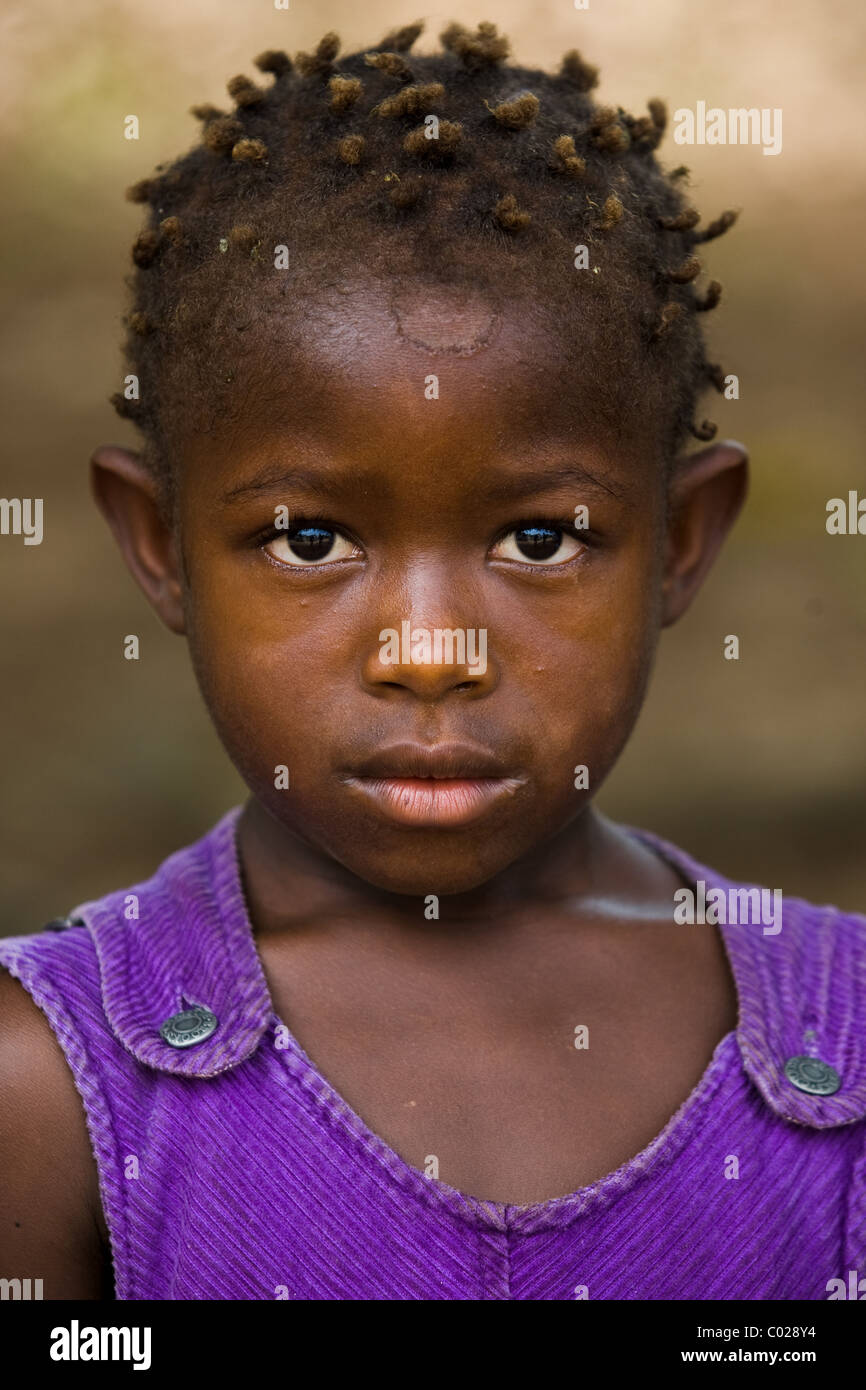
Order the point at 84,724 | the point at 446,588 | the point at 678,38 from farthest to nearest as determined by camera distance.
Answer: the point at 84,724 → the point at 678,38 → the point at 446,588

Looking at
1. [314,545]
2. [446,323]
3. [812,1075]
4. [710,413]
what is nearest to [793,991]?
[812,1075]

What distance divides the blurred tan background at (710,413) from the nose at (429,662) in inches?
77.9

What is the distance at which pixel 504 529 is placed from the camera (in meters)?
1.88

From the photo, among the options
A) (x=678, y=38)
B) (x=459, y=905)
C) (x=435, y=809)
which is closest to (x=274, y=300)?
(x=435, y=809)

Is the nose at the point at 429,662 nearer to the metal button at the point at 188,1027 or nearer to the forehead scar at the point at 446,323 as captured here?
the forehead scar at the point at 446,323

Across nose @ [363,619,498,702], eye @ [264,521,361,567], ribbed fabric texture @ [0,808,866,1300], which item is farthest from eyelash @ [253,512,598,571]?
ribbed fabric texture @ [0,808,866,1300]

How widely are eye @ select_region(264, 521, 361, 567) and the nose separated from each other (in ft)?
0.37

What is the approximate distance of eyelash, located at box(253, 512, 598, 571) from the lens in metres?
1.87

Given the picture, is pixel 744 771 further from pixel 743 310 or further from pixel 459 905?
pixel 459 905

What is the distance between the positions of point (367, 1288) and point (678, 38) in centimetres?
265

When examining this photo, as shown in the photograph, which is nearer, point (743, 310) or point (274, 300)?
point (274, 300)

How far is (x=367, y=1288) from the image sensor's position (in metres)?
1.87

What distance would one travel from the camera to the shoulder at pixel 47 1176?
185cm

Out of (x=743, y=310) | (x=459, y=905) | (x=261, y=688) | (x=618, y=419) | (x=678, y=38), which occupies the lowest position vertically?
(x=459, y=905)
